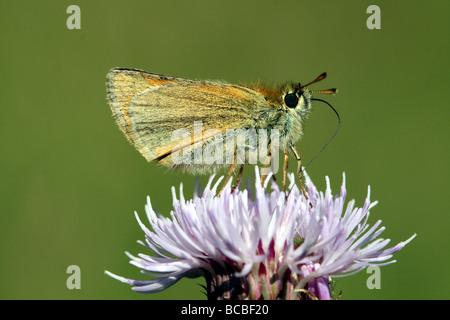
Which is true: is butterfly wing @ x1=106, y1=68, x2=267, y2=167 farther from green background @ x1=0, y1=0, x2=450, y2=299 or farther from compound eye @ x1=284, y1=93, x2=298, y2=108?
green background @ x1=0, y1=0, x2=450, y2=299

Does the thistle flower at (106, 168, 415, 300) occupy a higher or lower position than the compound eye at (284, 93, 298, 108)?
lower

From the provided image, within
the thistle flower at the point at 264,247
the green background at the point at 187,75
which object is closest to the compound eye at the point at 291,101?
the thistle flower at the point at 264,247

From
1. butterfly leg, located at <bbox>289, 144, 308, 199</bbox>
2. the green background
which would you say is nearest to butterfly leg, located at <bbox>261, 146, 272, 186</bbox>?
butterfly leg, located at <bbox>289, 144, 308, 199</bbox>

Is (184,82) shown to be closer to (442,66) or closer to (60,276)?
(60,276)

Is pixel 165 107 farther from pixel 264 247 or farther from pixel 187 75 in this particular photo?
pixel 187 75
